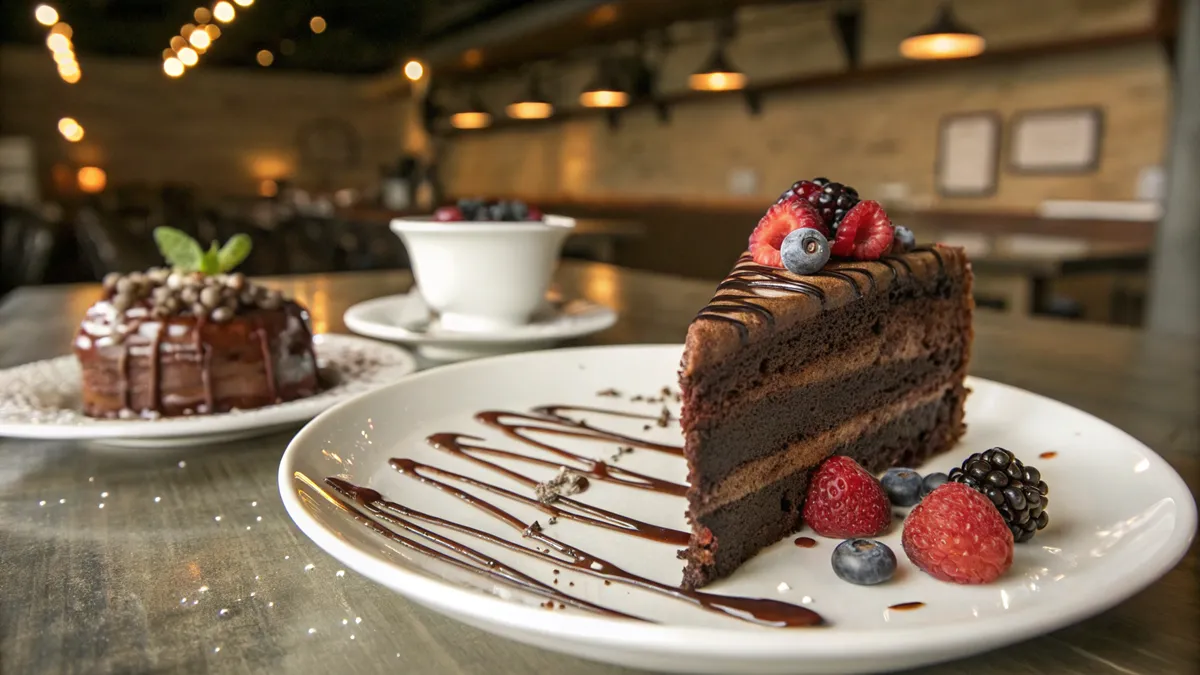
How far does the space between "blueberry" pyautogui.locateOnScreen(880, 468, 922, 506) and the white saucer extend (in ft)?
2.61

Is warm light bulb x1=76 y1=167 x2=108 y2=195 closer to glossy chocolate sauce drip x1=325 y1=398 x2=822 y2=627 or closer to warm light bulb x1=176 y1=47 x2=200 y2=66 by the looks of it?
warm light bulb x1=176 y1=47 x2=200 y2=66

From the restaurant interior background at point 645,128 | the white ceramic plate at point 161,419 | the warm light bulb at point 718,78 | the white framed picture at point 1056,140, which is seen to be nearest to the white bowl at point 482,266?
the white ceramic plate at point 161,419

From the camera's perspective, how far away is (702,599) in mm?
688

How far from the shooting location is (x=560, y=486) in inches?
37.6

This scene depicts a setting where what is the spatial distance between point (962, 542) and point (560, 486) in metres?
0.43

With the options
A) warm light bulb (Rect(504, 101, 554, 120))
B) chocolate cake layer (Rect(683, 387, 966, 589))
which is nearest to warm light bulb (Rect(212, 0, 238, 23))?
warm light bulb (Rect(504, 101, 554, 120))

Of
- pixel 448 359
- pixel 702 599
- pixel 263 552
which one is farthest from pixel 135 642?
pixel 448 359

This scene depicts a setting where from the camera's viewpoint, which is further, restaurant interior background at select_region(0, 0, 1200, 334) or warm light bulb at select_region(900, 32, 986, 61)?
restaurant interior background at select_region(0, 0, 1200, 334)

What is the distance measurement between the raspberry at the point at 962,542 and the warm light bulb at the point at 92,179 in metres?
15.1

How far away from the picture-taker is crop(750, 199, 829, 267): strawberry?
106 centimetres

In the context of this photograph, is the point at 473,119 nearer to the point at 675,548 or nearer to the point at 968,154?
the point at 968,154

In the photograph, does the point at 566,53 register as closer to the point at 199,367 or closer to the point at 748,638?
the point at 199,367

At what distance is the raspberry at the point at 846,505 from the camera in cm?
84

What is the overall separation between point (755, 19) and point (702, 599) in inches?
298
